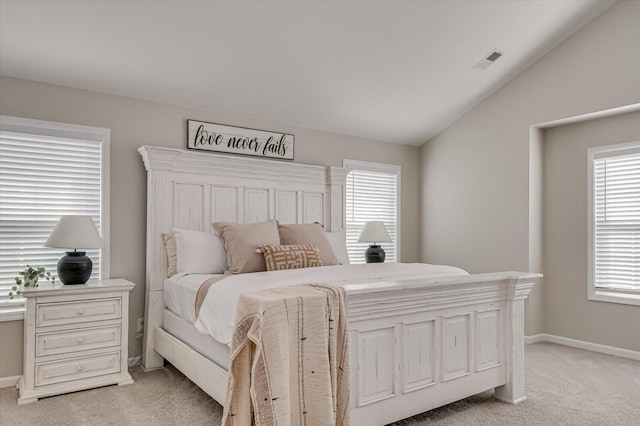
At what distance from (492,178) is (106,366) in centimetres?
414

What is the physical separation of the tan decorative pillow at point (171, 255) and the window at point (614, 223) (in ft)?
12.8

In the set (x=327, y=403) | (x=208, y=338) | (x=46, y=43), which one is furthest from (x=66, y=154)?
(x=327, y=403)

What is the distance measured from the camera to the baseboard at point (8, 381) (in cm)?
320

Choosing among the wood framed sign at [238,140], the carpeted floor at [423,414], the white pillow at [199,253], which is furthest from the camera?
the wood framed sign at [238,140]

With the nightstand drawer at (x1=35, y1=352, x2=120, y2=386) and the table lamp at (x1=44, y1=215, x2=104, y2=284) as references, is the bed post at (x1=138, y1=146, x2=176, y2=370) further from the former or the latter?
the table lamp at (x1=44, y1=215, x2=104, y2=284)

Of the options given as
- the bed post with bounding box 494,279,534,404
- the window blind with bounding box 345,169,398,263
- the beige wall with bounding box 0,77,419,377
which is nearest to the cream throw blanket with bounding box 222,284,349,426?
the bed post with bounding box 494,279,534,404

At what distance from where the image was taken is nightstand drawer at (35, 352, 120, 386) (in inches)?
119

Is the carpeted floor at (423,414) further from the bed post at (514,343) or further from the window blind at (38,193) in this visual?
the window blind at (38,193)

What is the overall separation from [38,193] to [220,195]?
1.43 m

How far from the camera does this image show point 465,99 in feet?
16.4

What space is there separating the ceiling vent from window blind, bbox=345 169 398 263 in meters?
1.67

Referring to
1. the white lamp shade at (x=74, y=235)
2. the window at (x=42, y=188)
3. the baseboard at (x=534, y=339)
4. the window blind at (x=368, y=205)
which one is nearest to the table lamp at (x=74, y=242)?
the white lamp shade at (x=74, y=235)

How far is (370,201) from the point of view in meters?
5.43

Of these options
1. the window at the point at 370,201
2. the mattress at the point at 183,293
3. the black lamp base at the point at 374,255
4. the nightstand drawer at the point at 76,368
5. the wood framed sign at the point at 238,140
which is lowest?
the nightstand drawer at the point at 76,368
